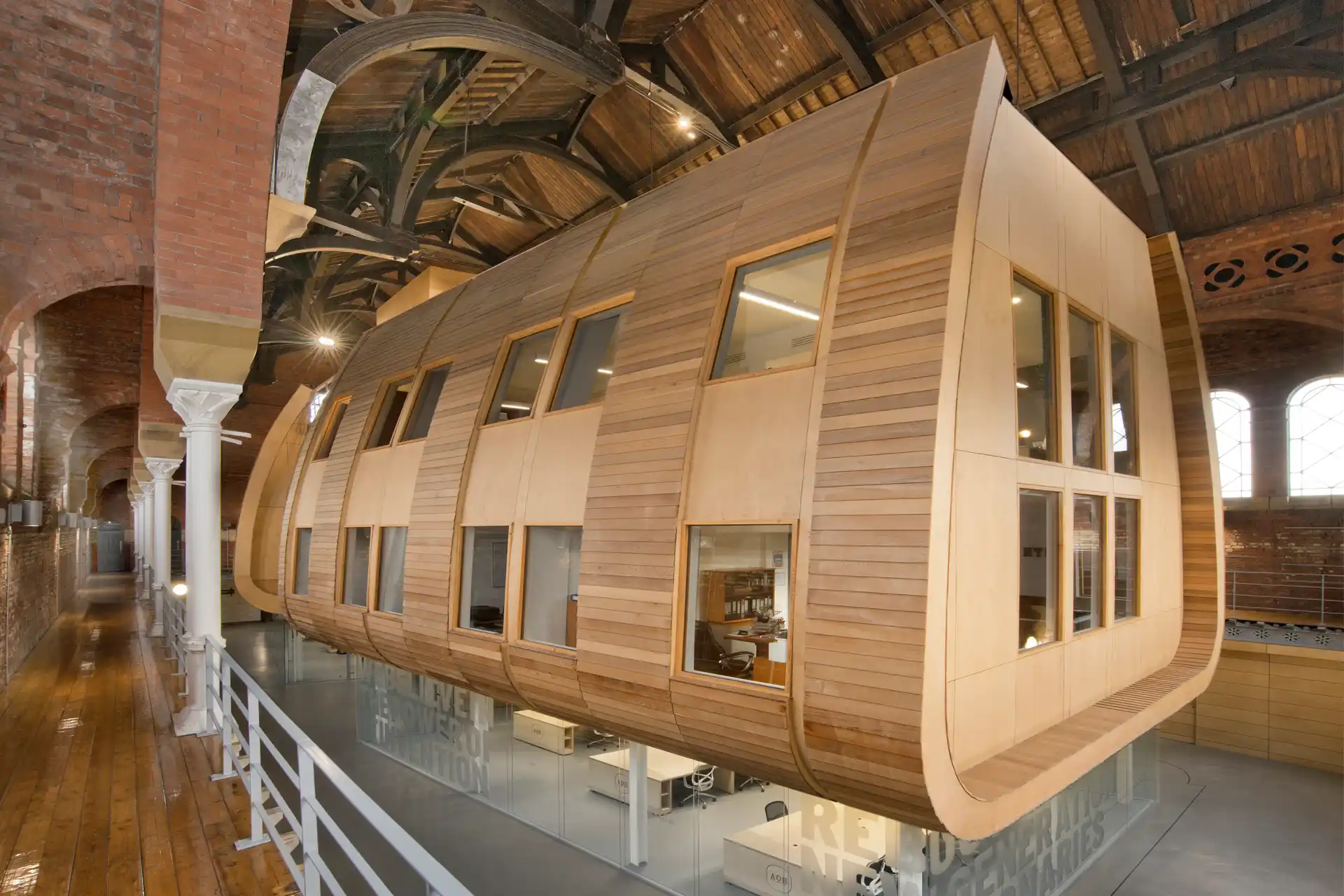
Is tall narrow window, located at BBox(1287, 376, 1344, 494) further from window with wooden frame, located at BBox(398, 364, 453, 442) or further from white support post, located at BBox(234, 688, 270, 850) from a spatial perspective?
white support post, located at BBox(234, 688, 270, 850)

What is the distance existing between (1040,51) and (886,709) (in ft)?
35.1

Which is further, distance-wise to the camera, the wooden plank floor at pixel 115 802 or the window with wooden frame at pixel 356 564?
the window with wooden frame at pixel 356 564

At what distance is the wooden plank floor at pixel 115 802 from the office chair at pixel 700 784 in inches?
182

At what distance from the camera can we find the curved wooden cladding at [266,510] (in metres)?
15.8

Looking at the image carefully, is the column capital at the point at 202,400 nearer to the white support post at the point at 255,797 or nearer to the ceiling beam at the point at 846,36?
the white support post at the point at 255,797

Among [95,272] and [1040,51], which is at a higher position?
[1040,51]

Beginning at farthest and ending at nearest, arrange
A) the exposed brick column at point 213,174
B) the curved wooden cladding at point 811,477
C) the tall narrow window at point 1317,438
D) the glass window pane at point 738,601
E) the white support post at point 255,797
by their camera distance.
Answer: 1. the tall narrow window at point 1317,438
2. the exposed brick column at point 213,174
3. the glass window pane at point 738,601
4. the curved wooden cladding at point 811,477
5. the white support post at point 255,797

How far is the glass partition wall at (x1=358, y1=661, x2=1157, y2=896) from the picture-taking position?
19.2 feet

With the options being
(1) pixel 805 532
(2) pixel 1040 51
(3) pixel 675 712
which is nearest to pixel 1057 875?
(3) pixel 675 712

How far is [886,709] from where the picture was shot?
4.45 metres

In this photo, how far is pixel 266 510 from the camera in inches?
634

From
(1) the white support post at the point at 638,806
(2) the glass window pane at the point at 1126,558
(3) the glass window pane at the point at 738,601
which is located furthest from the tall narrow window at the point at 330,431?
(2) the glass window pane at the point at 1126,558

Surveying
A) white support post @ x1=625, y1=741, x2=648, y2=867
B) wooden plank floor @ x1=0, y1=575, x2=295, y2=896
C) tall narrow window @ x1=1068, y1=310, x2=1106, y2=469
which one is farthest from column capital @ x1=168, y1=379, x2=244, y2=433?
tall narrow window @ x1=1068, y1=310, x2=1106, y2=469

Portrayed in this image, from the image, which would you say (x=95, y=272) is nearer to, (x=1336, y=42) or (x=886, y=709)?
(x=886, y=709)
